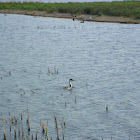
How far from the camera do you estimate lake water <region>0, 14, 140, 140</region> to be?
17.8 meters

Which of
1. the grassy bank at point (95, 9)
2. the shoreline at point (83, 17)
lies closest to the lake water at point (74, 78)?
the shoreline at point (83, 17)

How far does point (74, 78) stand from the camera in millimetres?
26547

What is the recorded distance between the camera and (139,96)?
22.2 m

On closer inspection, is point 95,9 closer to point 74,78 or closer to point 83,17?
point 83,17

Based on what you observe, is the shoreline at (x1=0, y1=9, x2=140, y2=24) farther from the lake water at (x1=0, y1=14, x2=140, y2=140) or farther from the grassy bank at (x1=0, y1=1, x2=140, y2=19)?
the lake water at (x1=0, y1=14, x2=140, y2=140)

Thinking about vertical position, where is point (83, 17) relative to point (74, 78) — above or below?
above

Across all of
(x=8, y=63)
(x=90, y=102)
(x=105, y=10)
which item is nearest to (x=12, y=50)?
(x=8, y=63)

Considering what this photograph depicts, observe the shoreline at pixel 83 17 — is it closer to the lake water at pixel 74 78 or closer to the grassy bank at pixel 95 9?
the grassy bank at pixel 95 9

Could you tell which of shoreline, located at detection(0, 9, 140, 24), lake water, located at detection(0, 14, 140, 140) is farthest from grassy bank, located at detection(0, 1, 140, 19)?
lake water, located at detection(0, 14, 140, 140)

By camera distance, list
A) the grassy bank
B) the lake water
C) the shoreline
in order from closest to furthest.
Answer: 1. the lake water
2. the shoreline
3. the grassy bank

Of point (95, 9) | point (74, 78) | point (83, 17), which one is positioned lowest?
point (74, 78)

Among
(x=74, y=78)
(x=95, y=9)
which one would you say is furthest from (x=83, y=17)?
(x=74, y=78)

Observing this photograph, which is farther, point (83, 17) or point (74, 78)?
point (83, 17)

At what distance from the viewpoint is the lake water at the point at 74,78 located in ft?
58.3
